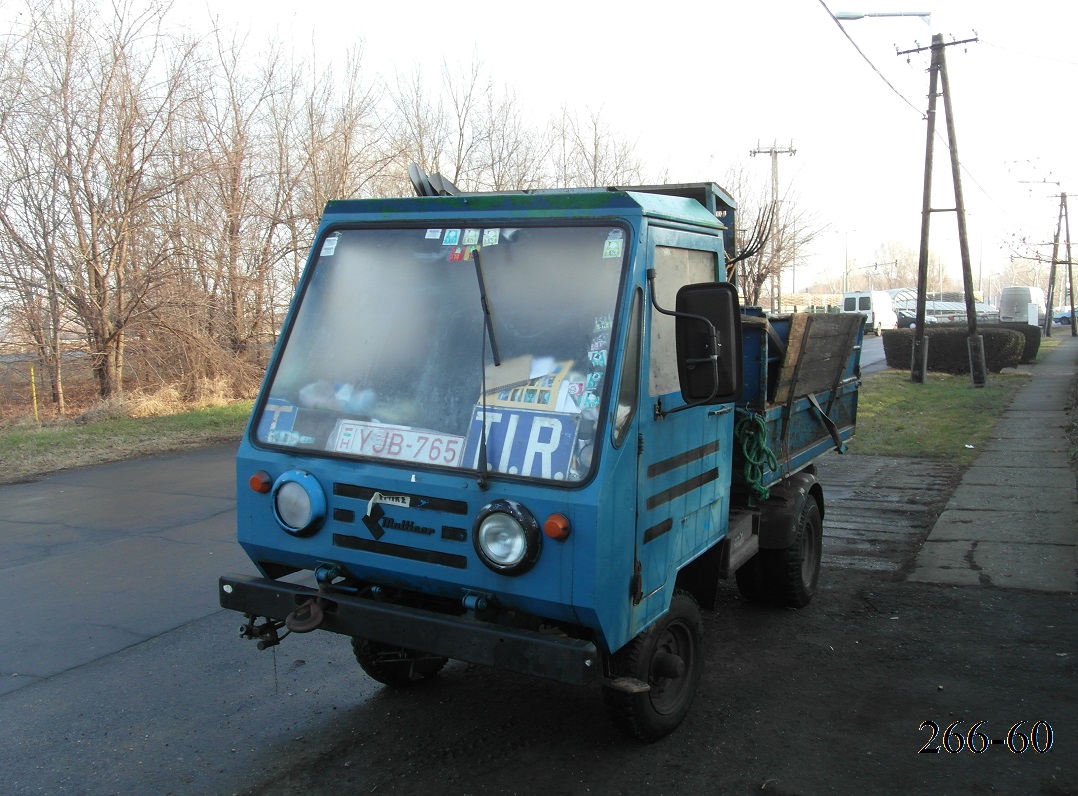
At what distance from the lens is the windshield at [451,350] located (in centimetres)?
346

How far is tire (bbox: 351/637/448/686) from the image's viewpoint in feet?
14.5

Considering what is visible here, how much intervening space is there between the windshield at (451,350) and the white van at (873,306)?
50124mm

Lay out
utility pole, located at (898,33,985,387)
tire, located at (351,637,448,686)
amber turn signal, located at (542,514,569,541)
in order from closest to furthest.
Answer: amber turn signal, located at (542,514,569,541) < tire, located at (351,637,448,686) < utility pole, located at (898,33,985,387)

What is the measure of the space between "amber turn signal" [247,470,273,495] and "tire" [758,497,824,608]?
322cm

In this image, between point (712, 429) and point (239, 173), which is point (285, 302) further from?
point (712, 429)

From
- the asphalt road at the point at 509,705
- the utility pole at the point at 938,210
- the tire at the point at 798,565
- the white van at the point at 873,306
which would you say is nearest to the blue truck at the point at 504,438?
the asphalt road at the point at 509,705

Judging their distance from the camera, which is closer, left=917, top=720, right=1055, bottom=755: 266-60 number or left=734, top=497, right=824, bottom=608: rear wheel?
left=917, top=720, right=1055, bottom=755: 266-60 number

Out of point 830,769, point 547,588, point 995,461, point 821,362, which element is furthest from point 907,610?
point 995,461

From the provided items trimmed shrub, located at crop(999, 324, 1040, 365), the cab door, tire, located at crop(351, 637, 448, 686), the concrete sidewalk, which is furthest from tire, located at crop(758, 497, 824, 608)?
trimmed shrub, located at crop(999, 324, 1040, 365)

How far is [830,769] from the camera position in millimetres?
3877

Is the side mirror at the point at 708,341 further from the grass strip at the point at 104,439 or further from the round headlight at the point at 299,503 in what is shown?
the grass strip at the point at 104,439

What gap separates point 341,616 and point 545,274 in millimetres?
1600

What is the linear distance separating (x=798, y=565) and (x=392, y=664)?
106 inches

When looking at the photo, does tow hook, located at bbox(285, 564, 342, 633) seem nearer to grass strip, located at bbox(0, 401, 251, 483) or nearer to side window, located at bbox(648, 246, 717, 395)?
side window, located at bbox(648, 246, 717, 395)
